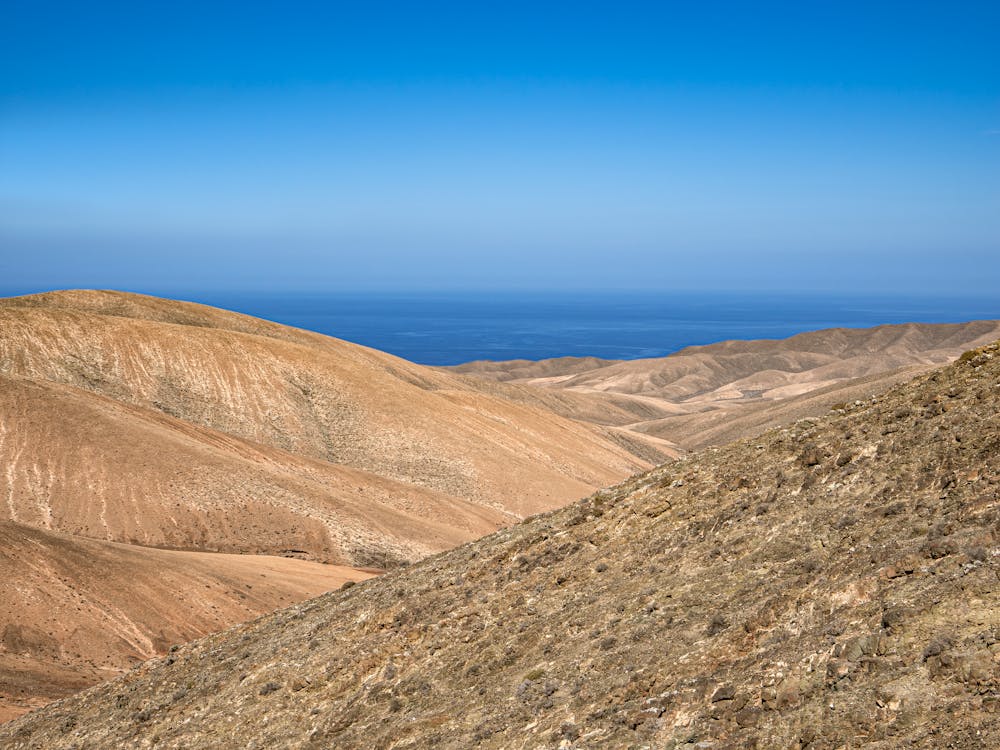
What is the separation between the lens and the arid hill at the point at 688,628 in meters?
8.75

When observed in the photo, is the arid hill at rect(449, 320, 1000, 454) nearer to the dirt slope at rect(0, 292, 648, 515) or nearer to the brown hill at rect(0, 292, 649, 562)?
the brown hill at rect(0, 292, 649, 562)

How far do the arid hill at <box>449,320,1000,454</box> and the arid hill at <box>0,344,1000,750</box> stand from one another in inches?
3179

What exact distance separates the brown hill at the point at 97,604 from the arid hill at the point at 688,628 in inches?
229

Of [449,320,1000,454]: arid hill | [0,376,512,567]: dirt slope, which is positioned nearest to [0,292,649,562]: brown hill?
[0,376,512,567]: dirt slope

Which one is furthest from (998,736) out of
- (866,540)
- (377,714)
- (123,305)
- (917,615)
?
(123,305)

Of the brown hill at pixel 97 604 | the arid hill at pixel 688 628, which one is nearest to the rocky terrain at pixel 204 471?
the brown hill at pixel 97 604

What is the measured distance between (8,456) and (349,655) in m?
31.4

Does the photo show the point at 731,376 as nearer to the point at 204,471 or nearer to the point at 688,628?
the point at 204,471

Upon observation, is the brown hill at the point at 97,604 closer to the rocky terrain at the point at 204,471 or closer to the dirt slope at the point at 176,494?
the rocky terrain at the point at 204,471

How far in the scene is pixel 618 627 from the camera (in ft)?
39.6

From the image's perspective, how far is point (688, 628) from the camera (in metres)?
11.2

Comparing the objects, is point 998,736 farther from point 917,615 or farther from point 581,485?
point 581,485

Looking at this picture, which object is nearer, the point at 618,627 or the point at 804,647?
the point at 804,647

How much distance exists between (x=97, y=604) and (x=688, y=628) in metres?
21.7
